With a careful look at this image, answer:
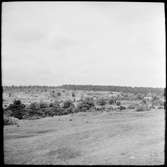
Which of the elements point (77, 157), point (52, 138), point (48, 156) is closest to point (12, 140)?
point (52, 138)

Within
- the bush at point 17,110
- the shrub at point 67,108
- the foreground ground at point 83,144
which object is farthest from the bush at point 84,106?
the foreground ground at point 83,144

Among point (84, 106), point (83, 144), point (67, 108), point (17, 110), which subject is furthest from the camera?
point (84, 106)

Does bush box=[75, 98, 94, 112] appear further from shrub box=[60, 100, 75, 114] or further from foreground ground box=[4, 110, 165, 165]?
foreground ground box=[4, 110, 165, 165]

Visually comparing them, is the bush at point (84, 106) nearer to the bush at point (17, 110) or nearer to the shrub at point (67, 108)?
the shrub at point (67, 108)

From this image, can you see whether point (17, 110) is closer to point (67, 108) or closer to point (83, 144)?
point (67, 108)

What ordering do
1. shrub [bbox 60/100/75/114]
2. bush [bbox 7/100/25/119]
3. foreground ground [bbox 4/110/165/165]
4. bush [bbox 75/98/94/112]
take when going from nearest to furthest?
1. foreground ground [bbox 4/110/165/165]
2. bush [bbox 7/100/25/119]
3. shrub [bbox 60/100/75/114]
4. bush [bbox 75/98/94/112]

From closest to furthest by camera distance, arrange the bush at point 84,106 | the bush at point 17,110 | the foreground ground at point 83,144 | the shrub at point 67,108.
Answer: the foreground ground at point 83,144, the bush at point 17,110, the shrub at point 67,108, the bush at point 84,106

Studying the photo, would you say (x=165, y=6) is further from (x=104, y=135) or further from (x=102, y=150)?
(x=104, y=135)

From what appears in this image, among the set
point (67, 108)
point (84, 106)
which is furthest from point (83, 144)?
point (84, 106)

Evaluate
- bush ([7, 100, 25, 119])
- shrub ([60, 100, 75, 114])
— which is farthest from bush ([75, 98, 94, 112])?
bush ([7, 100, 25, 119])

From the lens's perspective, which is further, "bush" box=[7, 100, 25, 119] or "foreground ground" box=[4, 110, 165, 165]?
"bush" box=[7, 100, 25, 119]
